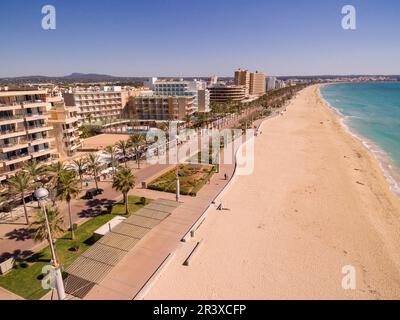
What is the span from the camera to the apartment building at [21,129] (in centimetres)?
4000

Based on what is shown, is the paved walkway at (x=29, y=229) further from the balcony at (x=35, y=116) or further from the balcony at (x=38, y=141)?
the balcony at (x=35, y=116)

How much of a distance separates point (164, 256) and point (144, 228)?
13.8ft

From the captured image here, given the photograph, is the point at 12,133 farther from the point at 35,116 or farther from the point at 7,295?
the point at 7,295

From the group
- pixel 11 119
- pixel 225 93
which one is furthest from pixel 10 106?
pixel 225 93

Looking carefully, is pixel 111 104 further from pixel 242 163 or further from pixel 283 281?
pixel 283 281

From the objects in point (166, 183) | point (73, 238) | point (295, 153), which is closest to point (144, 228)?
point (73, 238)

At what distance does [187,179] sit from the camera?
156 ft

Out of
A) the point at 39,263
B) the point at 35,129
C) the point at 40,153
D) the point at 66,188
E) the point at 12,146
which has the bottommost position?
the point at 39,263

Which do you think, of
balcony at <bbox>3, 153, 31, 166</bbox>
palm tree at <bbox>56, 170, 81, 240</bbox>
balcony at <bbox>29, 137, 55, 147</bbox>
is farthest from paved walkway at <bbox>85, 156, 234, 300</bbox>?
balcony at <bbox>29, 137, 55, 147</bbox>

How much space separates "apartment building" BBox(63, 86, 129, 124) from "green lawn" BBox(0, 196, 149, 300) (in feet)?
246

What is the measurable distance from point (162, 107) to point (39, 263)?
92893mm

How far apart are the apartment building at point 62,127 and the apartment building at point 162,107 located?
56.1 m

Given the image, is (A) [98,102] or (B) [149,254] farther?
(A) [98,102]

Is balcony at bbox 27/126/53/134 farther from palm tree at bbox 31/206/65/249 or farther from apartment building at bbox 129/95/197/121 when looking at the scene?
apartment building at bbox 129/95/197/121
